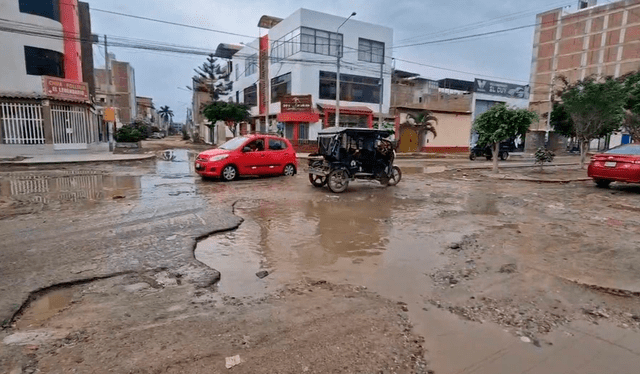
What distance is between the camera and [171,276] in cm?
457

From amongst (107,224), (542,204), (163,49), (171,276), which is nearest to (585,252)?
(542,204)

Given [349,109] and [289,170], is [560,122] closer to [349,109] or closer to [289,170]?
[349,109]

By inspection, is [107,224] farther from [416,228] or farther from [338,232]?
[416,228]

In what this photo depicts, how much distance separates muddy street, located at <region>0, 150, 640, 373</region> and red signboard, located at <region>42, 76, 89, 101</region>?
16.7 m

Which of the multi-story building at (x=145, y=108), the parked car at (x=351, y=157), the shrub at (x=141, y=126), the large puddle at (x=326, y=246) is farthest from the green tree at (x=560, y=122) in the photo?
the multi-story building at (x=145, y=108)

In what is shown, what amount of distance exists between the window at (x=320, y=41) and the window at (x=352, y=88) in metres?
1.89

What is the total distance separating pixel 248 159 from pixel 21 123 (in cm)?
1599

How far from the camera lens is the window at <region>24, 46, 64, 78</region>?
2134 centimetres

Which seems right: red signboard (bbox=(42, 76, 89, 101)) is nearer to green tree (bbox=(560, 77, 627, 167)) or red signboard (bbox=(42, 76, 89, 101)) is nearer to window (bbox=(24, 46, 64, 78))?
window (bbox=(24, 46, 64, 78))

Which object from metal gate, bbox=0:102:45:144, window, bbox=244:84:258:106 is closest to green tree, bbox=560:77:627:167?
window, bbox=244:84:258:106

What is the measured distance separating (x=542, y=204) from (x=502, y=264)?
19.7 ft

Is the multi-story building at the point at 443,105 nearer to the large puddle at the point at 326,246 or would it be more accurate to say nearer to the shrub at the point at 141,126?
the large puddle at the point at 326,246

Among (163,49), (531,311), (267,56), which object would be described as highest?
(267,56)

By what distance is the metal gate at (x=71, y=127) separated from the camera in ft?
72.5
